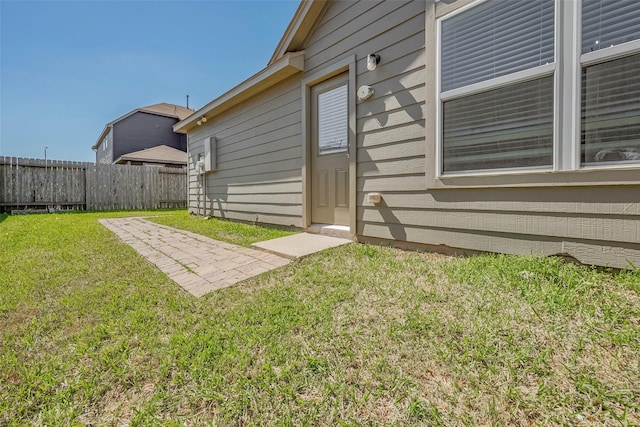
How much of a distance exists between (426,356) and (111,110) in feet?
130

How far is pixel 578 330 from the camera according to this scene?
54.9 inches

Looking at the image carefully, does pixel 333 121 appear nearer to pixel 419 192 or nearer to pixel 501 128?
pixel 419 192

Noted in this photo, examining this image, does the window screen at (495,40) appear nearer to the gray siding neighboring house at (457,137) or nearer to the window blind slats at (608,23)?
the gray siding neighboring house at (457,137)

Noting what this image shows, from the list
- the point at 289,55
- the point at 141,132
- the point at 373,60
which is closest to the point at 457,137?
the point at 373,60

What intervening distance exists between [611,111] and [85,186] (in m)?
13.6

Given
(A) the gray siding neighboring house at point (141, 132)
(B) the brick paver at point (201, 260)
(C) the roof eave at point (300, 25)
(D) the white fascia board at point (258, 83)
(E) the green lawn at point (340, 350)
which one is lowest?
(E) the green lawn at point (340, 350)

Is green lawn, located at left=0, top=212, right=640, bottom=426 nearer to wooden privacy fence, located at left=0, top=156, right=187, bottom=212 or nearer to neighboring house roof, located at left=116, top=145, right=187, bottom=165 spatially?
wooden privacy fence, located at left=0, top=156, right=187, bottom=212

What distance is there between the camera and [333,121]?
4.10 meters

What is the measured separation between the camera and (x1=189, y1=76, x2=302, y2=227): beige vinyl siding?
470 centimetres

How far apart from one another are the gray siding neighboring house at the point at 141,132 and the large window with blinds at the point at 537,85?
63.4 ft

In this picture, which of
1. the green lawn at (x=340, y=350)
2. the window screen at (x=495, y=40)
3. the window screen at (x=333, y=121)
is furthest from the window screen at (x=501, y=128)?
the window screen at (x=333, y=121)

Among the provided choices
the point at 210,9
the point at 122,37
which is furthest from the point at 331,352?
the point at 122,37

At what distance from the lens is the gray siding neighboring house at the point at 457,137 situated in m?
1.97

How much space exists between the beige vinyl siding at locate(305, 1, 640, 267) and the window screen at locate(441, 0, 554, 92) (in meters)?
0.24
